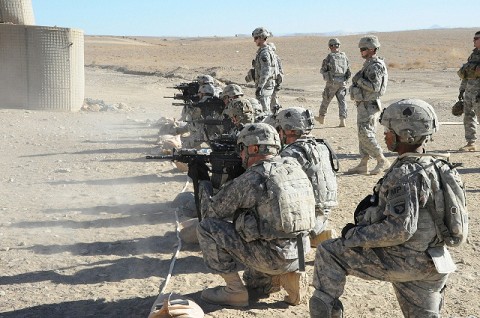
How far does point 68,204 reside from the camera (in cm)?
755

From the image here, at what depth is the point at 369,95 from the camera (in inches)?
344

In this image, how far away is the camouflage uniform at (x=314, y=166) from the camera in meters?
5.22

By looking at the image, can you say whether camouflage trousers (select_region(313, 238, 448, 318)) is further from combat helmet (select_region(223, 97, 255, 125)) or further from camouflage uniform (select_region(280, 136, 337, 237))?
combat helmet (select_region(223, 97, 255, 125))

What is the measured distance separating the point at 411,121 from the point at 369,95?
5.23m

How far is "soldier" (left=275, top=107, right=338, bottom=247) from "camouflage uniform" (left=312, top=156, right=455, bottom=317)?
144 cm

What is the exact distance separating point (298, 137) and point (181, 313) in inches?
87.2

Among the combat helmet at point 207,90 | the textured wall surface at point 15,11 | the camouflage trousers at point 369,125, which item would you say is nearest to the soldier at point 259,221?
the camouflage trousers at point 369,125

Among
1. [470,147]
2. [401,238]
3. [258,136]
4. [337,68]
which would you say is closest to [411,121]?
[401,238]

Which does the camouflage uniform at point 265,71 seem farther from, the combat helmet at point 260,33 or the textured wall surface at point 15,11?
the textured wall surface at point 15,11

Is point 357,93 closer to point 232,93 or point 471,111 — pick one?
point 232,93

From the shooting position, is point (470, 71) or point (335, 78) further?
point (335, 78)

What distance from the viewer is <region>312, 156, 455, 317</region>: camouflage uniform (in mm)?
3408

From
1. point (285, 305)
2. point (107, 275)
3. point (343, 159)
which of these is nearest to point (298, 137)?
point (285, 305)

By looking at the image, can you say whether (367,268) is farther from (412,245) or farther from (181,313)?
(181,313)
